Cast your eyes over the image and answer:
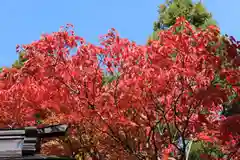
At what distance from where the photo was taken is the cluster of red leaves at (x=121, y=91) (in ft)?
24.6

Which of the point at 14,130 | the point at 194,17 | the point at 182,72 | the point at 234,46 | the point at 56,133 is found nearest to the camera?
the point at 14,130

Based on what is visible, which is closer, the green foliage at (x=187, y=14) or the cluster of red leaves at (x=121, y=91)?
the cluster of red leaves at (x=121, y=91)

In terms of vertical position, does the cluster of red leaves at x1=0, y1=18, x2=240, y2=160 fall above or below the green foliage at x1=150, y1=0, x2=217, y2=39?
below

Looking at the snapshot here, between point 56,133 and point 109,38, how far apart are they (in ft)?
11.7

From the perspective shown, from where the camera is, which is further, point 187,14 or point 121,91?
point 187,14

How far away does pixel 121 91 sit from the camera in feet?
25.5

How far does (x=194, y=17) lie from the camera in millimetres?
16141

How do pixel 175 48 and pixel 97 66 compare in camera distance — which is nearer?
pixel 175 48

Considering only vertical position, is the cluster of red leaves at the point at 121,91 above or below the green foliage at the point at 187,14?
below

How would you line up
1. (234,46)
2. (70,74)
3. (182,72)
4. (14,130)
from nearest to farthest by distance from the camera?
1. (14,130)
2. (234,46)
3. (182,72)
4. (70,74)

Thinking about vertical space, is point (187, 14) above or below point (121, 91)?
above

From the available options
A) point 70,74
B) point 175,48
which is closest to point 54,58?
point 70,74

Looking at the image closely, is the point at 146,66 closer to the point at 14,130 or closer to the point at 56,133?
the point at 56,133

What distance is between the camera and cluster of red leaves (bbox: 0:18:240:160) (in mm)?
7488
